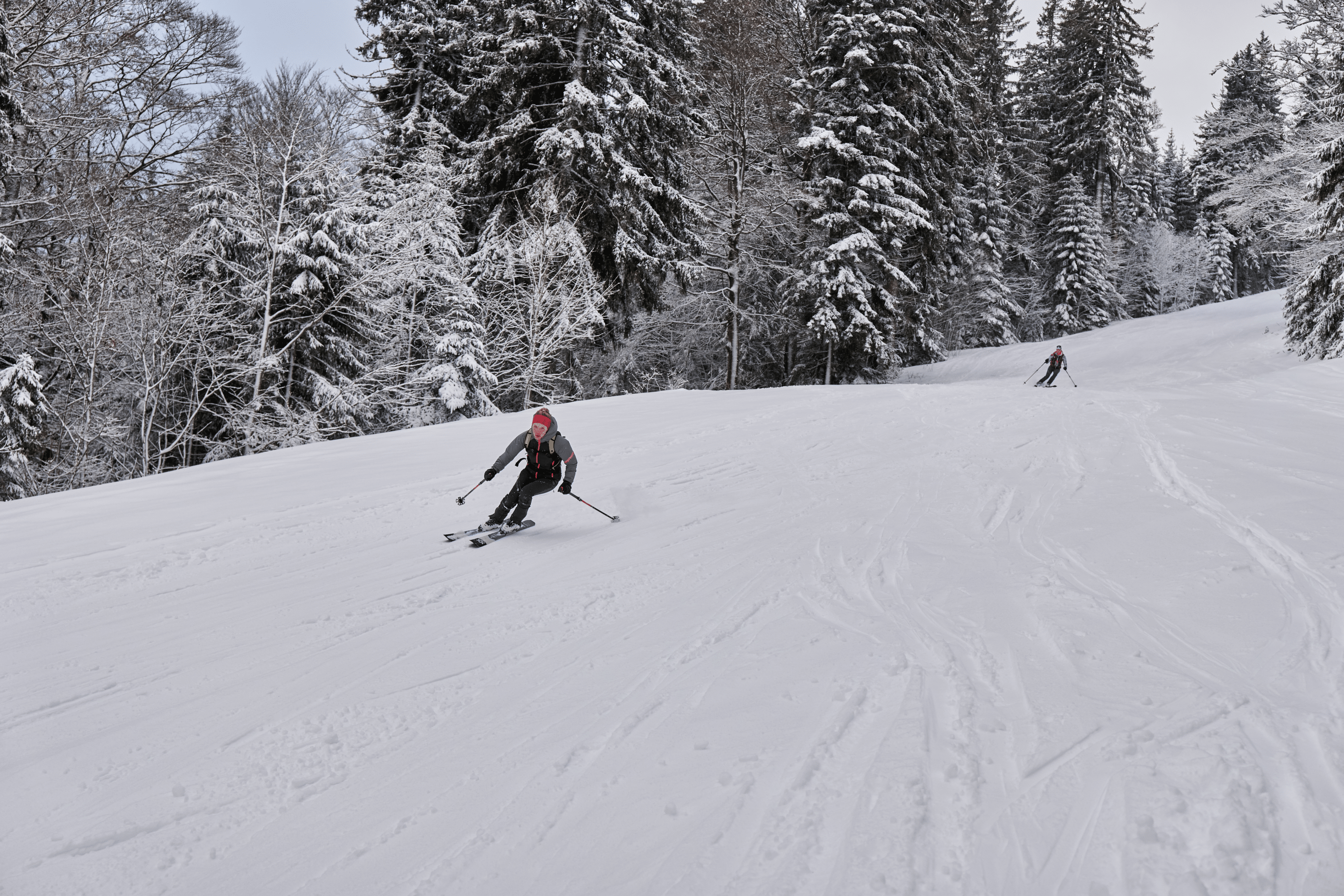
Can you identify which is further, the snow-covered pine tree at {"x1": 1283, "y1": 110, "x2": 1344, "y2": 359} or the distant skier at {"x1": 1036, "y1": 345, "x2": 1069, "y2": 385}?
the distant skier at {"x1": 1036, "y1": 345, "x2": 1069, "y2": 385}

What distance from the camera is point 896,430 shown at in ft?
36.0

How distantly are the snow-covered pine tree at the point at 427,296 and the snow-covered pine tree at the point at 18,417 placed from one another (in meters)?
5.83

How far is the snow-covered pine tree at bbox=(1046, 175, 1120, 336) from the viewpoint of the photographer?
3177cm

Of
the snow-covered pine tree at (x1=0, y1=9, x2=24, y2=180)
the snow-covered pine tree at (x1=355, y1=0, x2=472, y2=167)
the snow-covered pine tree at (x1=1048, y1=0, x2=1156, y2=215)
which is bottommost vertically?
the snow-covered pine tree at (x1=0, y1=9, x2=24, y2=180)

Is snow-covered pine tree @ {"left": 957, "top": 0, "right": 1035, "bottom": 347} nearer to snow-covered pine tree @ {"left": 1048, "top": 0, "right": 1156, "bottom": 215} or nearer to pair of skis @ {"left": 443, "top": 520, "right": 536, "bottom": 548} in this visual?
snow-covered pine tree @ {"left": 1048, "top": 0, "right": 1156, "bottom": 215}

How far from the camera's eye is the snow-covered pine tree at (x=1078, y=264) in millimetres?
31766

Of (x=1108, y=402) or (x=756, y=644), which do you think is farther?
(x=1108, y=402)

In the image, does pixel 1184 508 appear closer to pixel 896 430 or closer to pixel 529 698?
pixel 896 430

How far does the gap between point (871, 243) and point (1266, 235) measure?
33413 mm

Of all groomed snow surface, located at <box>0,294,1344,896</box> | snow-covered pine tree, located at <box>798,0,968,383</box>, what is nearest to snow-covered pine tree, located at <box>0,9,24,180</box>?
groomed snow surface, located at <box>0,294,1344,896</box>

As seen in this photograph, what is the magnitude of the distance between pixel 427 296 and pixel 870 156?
45.9ft

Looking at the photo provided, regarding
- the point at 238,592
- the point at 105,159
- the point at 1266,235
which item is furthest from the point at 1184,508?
the point at 1266,235

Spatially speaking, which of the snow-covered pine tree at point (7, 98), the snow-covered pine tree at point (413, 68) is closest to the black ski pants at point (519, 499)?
the snow-covered pine tree at point (7, 98)

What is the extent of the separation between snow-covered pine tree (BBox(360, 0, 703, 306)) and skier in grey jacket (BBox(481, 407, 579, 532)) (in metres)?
11.1
